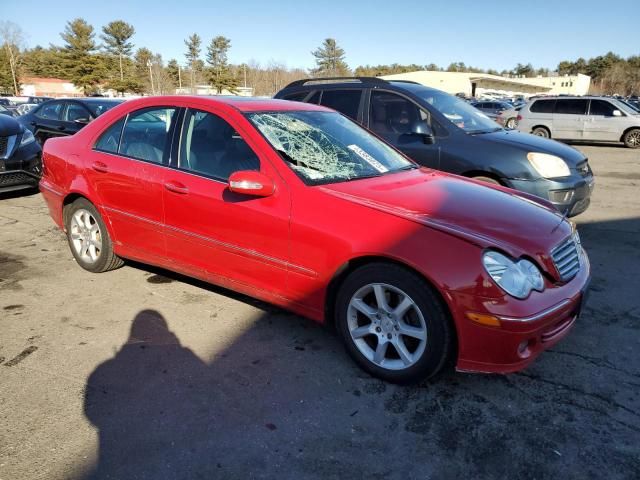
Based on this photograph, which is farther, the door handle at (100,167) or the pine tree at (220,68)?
the pine tree at (220,68)

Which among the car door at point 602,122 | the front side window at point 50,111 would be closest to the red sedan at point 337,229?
the front side window at point 50,111

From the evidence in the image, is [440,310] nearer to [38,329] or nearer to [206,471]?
[206,471]

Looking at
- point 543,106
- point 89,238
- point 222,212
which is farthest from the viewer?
point 543,106

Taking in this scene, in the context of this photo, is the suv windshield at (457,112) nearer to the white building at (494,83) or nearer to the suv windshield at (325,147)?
the suv windshield at (325,147)

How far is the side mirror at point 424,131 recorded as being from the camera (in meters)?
5.55

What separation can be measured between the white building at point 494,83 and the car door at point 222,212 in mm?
61182

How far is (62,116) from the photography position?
10.5 metres

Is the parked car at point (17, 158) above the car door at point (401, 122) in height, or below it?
below

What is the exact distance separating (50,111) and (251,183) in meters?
9.82

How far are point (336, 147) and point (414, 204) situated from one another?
97cm

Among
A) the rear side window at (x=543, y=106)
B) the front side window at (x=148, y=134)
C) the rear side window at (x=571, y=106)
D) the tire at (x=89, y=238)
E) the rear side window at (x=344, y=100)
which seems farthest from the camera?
the rear side window at (x=543, y=106)

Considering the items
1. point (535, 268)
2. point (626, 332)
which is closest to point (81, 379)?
point (535, 268)

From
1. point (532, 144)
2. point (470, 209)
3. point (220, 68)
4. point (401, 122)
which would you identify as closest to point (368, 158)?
point (470, 209)

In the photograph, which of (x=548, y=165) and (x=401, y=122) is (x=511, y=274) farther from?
(x=401, y=122)
